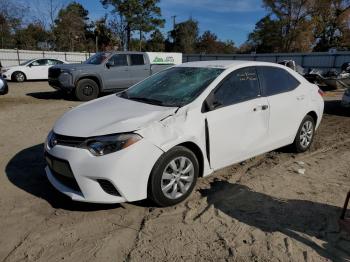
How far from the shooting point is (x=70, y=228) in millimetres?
3508

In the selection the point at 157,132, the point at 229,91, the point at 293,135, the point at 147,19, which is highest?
the point at 147,19

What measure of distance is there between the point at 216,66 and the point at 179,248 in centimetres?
259

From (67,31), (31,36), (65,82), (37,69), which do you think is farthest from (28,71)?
(67,31)

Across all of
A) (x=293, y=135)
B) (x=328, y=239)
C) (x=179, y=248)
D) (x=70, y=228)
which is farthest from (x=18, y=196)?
(x=293, y=135)

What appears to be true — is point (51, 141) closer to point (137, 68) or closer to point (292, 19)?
point (137, 68)

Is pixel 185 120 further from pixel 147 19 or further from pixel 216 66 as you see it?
pixel 147 19

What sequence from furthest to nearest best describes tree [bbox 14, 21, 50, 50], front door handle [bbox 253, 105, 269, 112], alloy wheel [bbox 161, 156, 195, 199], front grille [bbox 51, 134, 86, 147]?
tree [bbox 14, 21, 50, 50] < front door handle [bbox 253, 105, 269, 112] < alloy wheel [bbox 161, 156, 195, 199] < front grille [bbox 51, 134, 86, 147]

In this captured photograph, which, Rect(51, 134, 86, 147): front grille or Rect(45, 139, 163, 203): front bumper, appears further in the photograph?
Rect(51, 134, 86, 147): front grille

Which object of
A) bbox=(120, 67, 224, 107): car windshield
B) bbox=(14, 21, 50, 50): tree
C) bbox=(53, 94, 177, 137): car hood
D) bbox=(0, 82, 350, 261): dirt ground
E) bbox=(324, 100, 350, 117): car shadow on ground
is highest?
bbox=(14, 21, 50, 50): tree

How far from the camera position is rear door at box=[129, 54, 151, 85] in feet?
43.5

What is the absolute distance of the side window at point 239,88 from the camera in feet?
14.4

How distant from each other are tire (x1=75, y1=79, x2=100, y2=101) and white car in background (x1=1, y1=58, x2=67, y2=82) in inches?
357

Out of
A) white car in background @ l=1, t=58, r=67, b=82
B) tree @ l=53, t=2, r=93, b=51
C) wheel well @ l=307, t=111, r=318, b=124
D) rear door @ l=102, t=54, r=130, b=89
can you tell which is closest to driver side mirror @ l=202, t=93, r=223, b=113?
wheel well @ l=307, t=111, r=318, b=124

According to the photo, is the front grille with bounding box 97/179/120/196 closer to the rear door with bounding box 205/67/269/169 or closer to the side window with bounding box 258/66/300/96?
the rear door with bounding box 205/67/269/169
